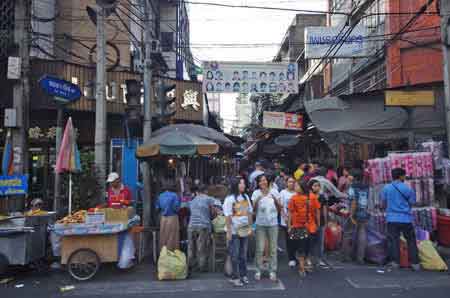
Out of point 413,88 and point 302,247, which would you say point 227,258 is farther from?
point 413,88

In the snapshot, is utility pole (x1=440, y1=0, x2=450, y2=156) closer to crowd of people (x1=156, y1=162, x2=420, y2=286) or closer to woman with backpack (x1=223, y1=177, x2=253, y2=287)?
crowd of people (x1=156, y1=162, x2=420, y2=286)

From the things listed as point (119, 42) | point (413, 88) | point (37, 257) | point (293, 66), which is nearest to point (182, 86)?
point (119, 42)

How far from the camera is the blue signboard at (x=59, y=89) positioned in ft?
27.0

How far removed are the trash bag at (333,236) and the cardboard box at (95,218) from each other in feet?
16.3

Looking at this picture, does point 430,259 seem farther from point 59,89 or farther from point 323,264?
point 59,89

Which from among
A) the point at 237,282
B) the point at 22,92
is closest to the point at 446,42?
the point at 237,282

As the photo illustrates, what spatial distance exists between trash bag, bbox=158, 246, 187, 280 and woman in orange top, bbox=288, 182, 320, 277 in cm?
202

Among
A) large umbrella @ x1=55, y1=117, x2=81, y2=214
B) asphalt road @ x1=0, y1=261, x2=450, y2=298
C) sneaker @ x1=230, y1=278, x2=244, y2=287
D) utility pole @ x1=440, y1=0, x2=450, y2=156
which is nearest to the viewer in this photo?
asphalt road @ x1=0, y1=261, x2=450, y2=298

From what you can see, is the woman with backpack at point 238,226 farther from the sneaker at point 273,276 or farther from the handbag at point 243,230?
the sneaker at point 273,276

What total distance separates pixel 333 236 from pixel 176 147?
414cm

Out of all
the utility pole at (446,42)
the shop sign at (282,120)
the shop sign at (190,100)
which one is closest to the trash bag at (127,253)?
the utility pole at (446,42)

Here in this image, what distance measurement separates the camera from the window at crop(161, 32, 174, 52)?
2230 centimetres

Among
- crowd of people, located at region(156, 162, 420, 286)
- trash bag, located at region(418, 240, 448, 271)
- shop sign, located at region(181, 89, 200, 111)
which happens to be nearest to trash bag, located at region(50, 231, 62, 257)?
crowd of people, located at region(156, 162, 420, 286)

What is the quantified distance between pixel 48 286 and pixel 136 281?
4.87 ft
